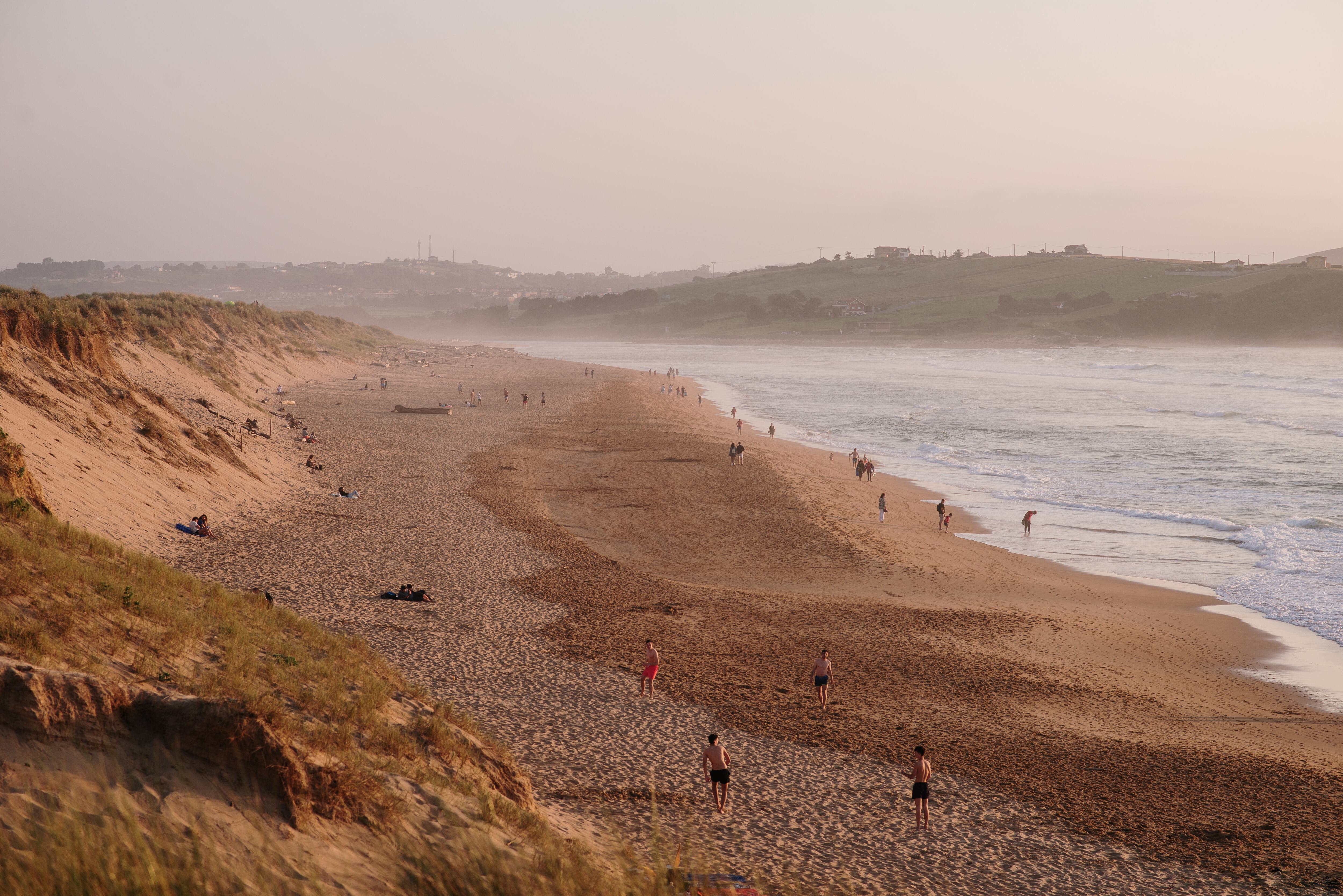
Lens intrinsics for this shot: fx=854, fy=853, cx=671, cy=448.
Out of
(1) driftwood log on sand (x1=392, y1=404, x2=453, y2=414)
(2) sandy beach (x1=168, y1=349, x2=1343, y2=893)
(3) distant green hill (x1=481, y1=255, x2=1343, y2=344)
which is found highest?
(3) distant green hill (x1=481, y1=255, x2=1343, y2=344)

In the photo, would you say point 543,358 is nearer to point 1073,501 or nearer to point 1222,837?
point 1073,501

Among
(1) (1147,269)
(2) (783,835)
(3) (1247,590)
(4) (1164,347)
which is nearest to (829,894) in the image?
(2) (783,835)

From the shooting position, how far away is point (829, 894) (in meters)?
7.77

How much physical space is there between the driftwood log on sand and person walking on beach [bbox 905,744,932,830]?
124 ft

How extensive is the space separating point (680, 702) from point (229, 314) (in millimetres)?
55753

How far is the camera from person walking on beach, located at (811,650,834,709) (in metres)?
12.7

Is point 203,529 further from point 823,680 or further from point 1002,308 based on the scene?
point 1002,308

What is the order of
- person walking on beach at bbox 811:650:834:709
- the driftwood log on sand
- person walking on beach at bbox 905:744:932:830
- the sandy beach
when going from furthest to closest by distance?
1. the driftwood log on sand
2. person walking on beach at bbox 811:650:834:709
3. person walking on beach at bbox 905:744:932:830
4. the sandy beach

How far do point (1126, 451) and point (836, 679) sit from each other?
31071mm

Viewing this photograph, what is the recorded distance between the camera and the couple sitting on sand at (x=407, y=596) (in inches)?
622

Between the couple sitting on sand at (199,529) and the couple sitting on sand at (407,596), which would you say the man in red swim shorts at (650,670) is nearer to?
the couple sitting on sand at (407,596)

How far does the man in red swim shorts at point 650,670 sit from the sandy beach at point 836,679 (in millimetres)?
283

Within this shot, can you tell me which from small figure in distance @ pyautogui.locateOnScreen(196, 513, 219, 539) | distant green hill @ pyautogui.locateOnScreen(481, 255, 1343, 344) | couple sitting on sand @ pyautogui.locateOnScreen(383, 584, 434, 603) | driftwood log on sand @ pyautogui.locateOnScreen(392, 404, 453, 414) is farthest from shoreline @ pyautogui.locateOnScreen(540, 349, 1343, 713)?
distant green hill @ pyautogui.locateOnScreen(481, 255, 1343, 344)

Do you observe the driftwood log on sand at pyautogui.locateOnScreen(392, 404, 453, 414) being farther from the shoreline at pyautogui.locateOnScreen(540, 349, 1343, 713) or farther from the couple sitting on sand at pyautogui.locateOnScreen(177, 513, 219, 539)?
the shoreline at pyautogui.locateOnScreen(540, 349, 1343, 713)
